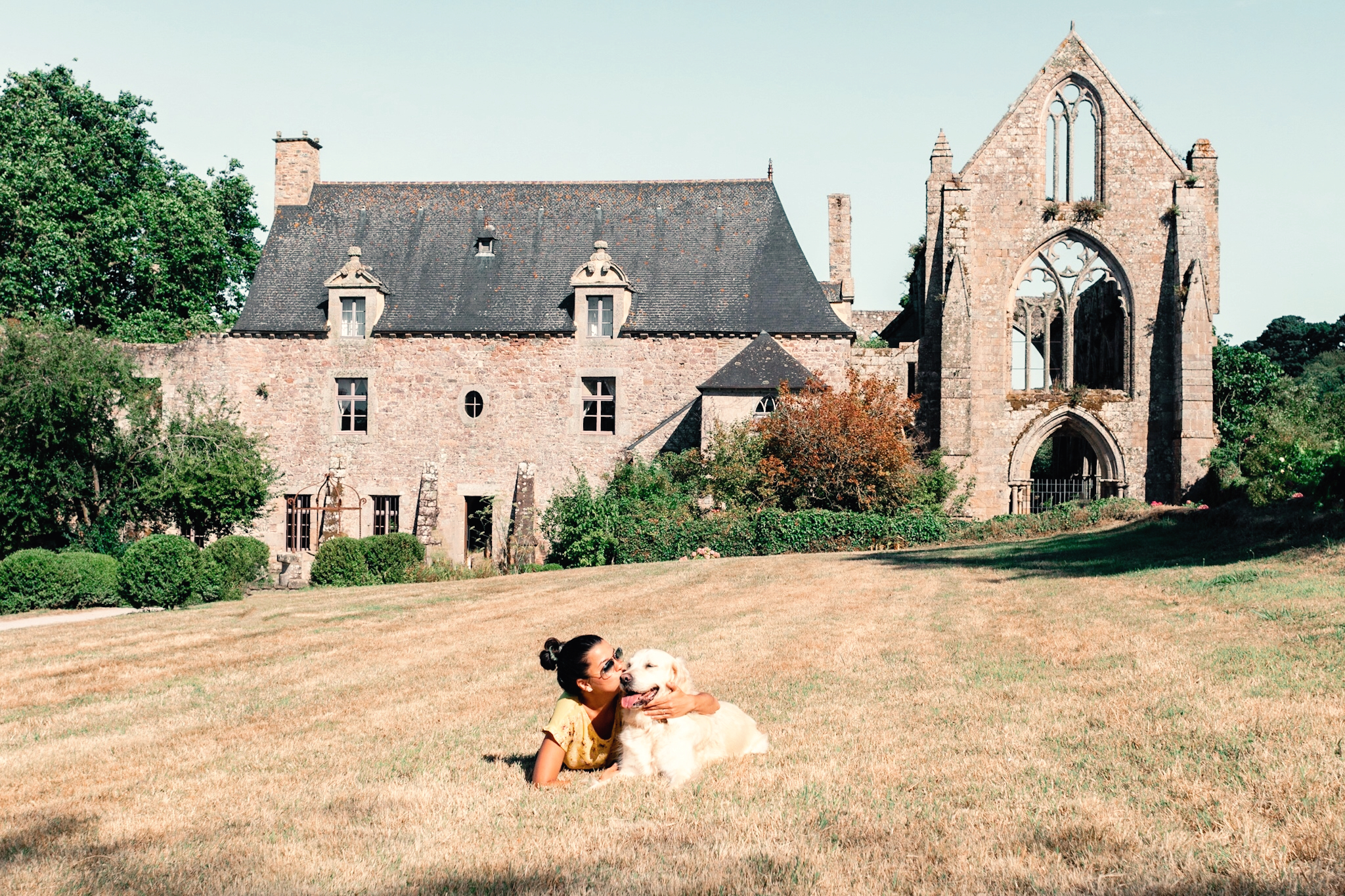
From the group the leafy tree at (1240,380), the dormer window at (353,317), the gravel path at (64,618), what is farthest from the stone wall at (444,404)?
the leafy tree at (1240,380)

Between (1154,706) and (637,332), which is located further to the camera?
(637,332)

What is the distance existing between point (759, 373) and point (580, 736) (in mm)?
21662

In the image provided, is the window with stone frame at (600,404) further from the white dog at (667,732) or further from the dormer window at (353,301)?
the white dog at (667,732)

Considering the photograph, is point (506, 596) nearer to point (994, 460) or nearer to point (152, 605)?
point (152, 605)

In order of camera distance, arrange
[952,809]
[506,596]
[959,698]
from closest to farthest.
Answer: [952,809]
[959,698]
[506,596]

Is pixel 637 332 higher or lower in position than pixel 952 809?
higher

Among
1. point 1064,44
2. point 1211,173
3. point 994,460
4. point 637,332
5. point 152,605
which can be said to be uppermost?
point 1064,44

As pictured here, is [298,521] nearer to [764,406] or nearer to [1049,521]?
[764,406]

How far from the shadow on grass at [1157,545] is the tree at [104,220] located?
86.6 feet

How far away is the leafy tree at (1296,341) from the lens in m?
61.3

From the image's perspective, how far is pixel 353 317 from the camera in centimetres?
3019

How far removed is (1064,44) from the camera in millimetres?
29750

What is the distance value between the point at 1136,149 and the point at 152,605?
26463mm

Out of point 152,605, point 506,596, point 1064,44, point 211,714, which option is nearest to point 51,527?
point 152,605
